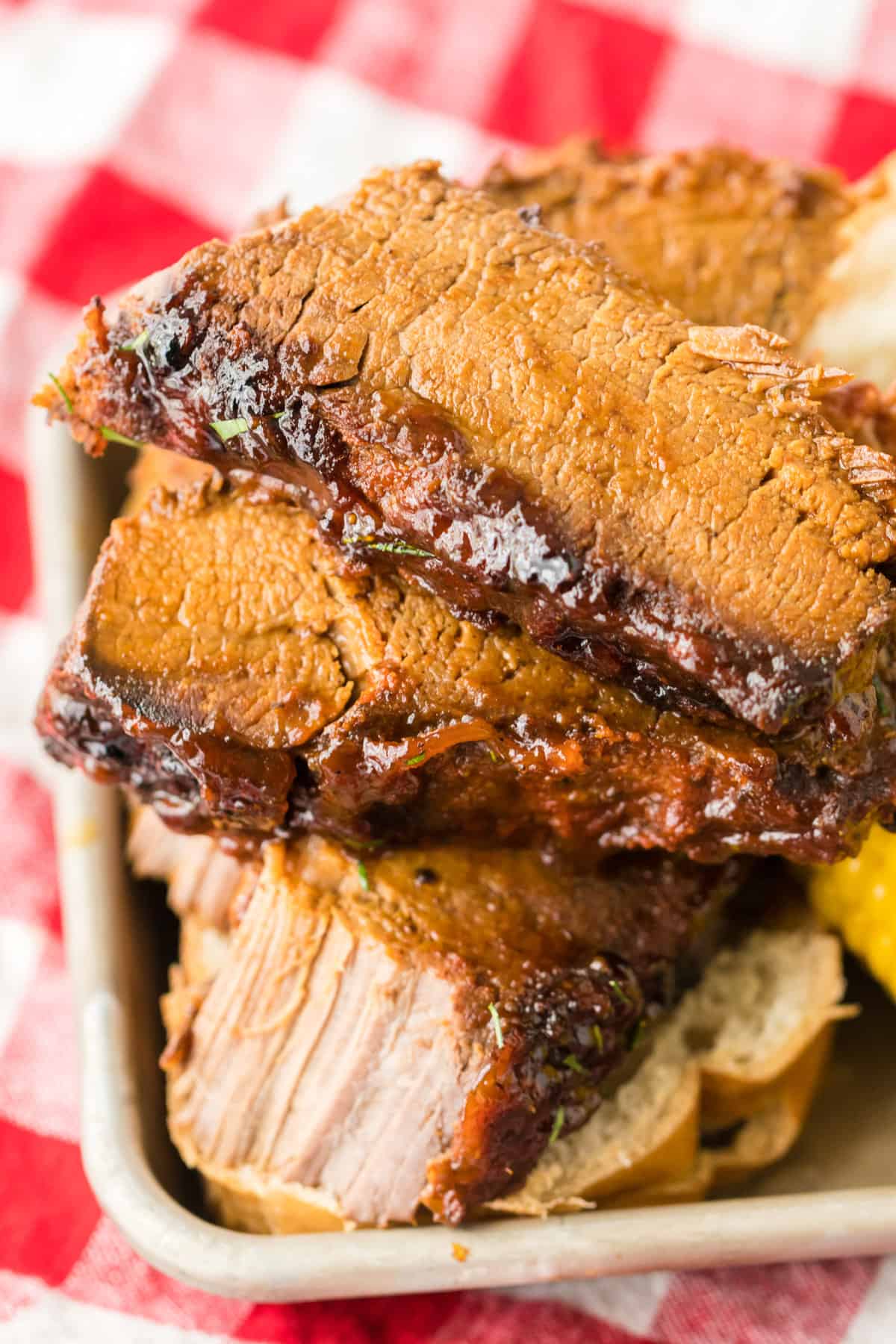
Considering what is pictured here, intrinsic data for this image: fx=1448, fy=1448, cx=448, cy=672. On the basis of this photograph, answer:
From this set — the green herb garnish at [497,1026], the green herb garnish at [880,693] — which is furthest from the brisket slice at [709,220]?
the green herb garnish at [497,1026]

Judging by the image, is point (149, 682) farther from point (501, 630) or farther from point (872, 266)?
point (872, 266)

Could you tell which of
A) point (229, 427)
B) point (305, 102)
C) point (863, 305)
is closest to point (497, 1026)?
point (229, 427)

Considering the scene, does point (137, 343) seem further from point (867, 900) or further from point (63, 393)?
point (867, 900)

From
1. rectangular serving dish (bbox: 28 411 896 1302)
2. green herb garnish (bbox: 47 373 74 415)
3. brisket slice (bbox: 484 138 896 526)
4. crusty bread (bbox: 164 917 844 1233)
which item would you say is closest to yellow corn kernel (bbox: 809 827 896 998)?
crusty bread (bbox: 164 917 844 1233)

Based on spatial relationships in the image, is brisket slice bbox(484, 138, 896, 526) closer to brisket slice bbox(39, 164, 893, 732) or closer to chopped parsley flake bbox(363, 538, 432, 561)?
brisket slice bbox(39, 164, 893, 732)

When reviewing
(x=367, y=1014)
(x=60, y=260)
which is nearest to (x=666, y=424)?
(x=367, y=1014)
